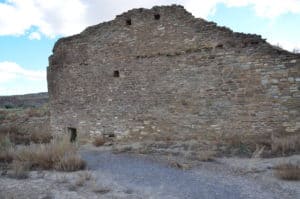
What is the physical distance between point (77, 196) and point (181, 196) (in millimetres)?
1611

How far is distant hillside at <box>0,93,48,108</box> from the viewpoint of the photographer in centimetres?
3426

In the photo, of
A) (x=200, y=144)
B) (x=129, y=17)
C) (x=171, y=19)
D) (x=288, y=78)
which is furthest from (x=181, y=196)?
(x=129, y=17)

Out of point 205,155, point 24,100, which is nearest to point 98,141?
point 205,155

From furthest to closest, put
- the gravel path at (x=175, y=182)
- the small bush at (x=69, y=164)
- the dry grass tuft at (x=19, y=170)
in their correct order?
1. the small bush at (x=69, y=164)
2. the dry grass tuft at (x=19, y=170)
3. the gravel path at (x=175, y=182)

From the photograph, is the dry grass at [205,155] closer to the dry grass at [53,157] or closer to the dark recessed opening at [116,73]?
the dry grass at [53,157]

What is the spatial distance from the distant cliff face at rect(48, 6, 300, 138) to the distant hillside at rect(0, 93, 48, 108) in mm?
20899

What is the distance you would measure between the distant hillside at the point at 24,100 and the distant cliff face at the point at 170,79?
2090 centimetres

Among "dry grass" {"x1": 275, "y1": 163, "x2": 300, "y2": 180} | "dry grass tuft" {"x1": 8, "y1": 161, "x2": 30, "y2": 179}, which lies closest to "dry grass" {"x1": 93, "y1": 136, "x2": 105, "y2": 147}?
"dry grass tuft" {"x1": 8, "y1": 161, "x2": 30, "y2": 179}

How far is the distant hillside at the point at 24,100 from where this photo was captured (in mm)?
34259

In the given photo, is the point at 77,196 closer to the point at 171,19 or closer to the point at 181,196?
the point at 181,196

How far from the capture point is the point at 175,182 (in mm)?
7082

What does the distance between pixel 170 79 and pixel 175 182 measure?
18.2 feet

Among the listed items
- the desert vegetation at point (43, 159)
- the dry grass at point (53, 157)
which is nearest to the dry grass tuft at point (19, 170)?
the desert vegetation at point (43, 159)

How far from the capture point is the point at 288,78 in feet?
34.6
